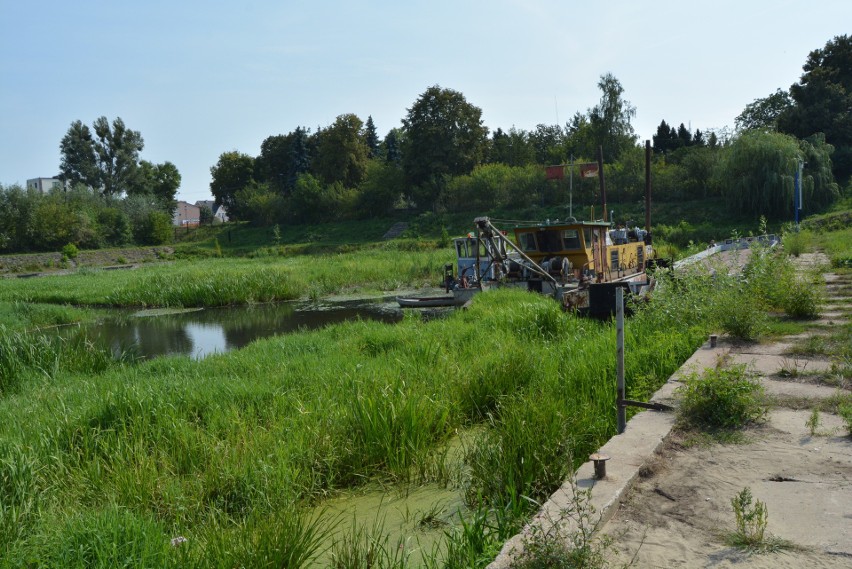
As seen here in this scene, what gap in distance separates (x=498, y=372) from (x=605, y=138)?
47.8 metres

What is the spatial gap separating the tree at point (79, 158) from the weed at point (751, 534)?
3037 inches

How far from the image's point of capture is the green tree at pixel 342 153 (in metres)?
64.7

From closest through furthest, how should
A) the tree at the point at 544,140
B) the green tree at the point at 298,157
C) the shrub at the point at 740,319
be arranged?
the shrub at the point at 740,319 → the tree at the point at 544,140 → the green tree at the point at 298,157

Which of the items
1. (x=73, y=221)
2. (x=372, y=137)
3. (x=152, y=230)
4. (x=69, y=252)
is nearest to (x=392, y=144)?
(x=372, y=137)

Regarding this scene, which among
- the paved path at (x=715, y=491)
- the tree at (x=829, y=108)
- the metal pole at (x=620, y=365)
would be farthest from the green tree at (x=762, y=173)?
the metal pole at (x=620, y=365)

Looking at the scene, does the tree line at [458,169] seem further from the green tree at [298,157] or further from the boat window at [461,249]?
the boat window at [461,249]

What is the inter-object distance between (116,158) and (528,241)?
6537 centimetres

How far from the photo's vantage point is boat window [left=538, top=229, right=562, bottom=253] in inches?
681

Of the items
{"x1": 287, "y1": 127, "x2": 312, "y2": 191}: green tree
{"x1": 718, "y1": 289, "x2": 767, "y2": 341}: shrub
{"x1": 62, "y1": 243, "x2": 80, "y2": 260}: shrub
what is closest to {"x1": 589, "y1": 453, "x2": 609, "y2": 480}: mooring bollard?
{"x1": 718, "y1": 289, "x2": 767, "y2": 341}: shrub

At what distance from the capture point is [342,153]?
6544 cm

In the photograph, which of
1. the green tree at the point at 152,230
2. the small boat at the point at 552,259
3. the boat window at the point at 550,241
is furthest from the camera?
the green tree at the point at 152,230

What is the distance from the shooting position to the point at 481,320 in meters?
12.2

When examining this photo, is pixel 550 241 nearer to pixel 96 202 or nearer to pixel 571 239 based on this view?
pixel 571 239

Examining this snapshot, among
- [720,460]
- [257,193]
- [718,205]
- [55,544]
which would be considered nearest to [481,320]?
[720,460]
